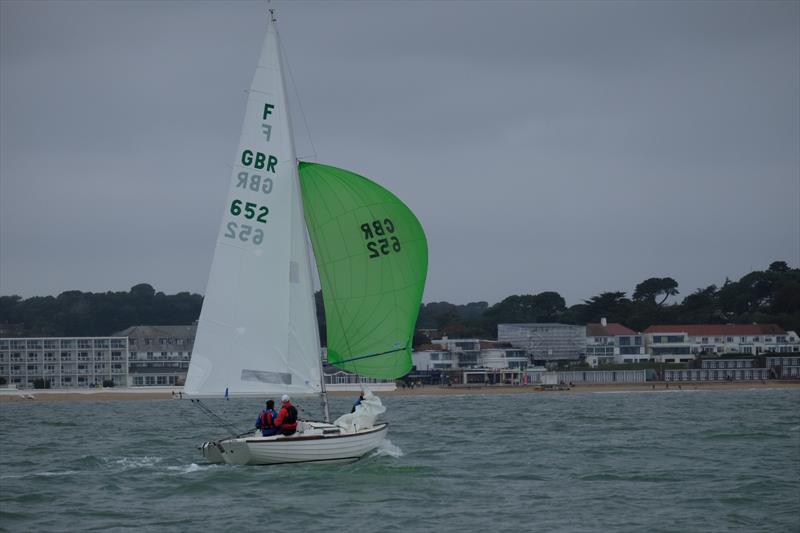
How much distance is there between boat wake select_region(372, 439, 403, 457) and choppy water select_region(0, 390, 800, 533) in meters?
0.11

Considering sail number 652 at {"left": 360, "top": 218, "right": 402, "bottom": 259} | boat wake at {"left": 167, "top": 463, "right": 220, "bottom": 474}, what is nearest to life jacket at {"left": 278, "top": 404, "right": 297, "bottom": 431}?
boat wake at {"left": 167, "top": 463, "right": 220, "bottom": 474}

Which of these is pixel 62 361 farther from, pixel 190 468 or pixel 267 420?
pixel 267 420

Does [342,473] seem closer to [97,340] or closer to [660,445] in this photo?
[660,445]

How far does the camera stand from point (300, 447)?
2577 centimetres

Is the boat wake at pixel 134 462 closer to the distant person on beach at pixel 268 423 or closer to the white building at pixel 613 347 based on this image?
the distant person on beach at pixel 268 423

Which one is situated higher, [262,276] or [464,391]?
[262,276]

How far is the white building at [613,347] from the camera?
424ft

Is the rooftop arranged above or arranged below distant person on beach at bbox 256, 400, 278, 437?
above

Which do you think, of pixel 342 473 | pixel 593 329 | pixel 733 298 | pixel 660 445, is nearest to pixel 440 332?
pixel 593 329

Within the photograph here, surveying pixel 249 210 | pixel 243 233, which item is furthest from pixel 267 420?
pixel 249 210

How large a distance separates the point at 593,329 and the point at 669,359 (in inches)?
355

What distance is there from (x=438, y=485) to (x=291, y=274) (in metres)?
6.43

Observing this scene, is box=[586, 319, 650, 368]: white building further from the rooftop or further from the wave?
the wave

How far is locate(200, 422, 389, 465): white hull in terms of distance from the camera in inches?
1013
